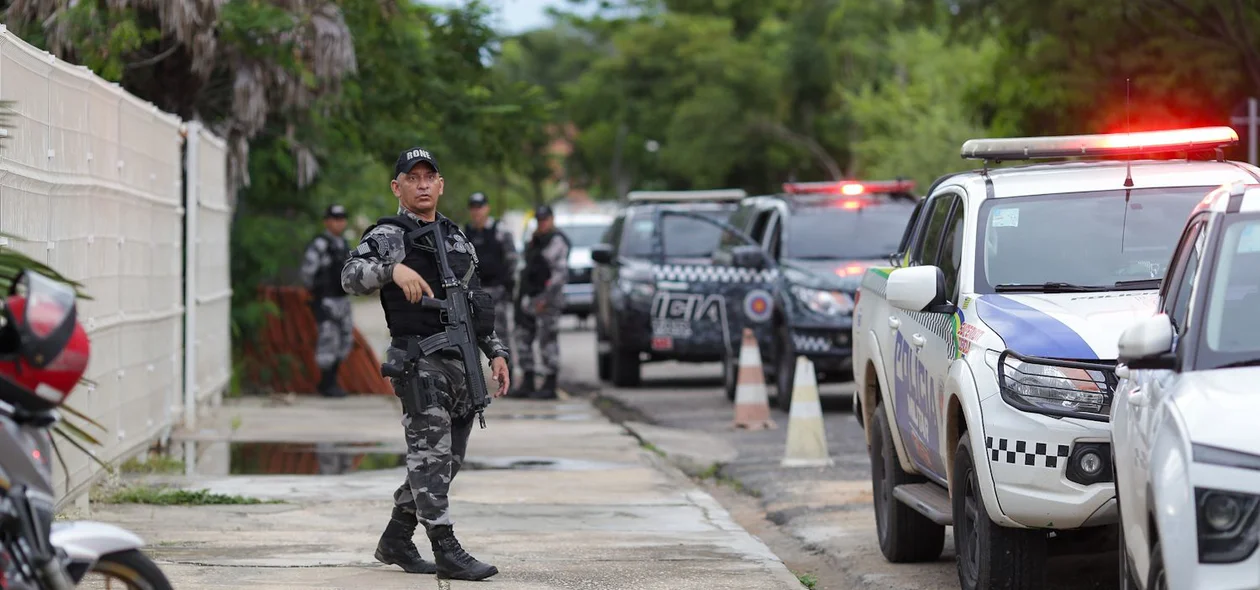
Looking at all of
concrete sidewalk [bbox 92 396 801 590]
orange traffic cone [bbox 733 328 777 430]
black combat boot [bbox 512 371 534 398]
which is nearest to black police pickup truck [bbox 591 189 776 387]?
black combat boot [bbox 512 371 534 398]

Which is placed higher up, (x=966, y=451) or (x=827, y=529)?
(x=966, y=451)

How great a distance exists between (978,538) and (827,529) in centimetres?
313

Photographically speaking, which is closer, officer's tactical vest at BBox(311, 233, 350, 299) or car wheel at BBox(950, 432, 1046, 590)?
car wheel at BBox(950, 432, 1046, 590)

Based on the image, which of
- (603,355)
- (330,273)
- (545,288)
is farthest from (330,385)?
(603,355)

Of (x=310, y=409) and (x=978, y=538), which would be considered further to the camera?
(x=310, y=409)

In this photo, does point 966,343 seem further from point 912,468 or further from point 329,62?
point 329,62

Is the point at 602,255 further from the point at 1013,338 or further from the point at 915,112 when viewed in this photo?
the point at 915,112

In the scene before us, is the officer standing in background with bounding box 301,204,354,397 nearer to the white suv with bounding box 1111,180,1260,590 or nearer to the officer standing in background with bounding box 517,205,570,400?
the officer standing in background with bounding box 517,205,570,400

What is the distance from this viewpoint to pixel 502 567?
8594mm

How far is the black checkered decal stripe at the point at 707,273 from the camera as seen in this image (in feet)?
61.2

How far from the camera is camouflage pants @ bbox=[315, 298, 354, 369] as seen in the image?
18500 mm

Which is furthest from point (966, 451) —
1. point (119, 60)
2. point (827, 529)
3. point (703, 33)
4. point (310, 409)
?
point (703, 33)

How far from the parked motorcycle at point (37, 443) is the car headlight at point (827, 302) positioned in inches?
472

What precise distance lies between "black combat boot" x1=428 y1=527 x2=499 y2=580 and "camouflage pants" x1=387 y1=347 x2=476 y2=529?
5 cm
